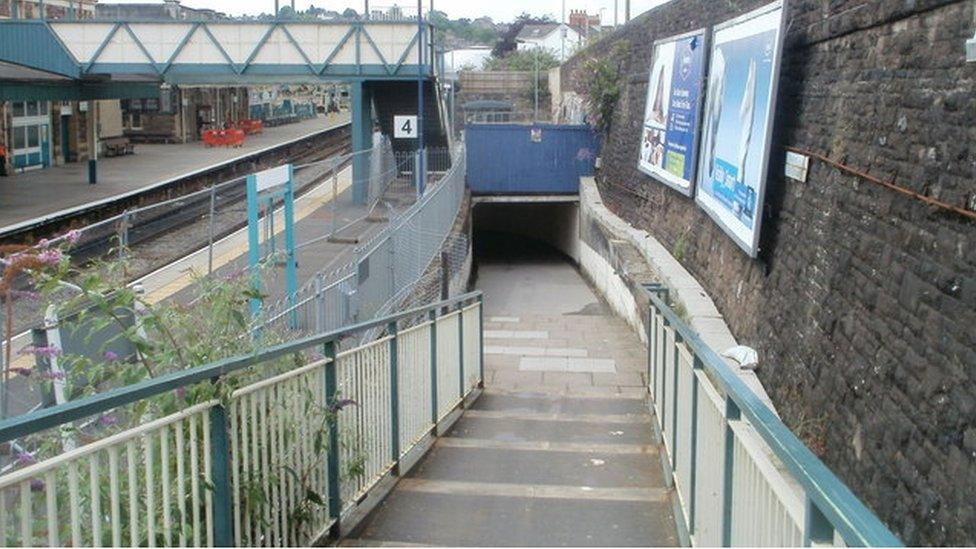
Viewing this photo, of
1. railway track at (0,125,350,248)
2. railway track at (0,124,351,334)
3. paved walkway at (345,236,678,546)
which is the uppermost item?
paved walkway at (345,236,678,546)

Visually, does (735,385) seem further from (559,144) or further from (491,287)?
(559,144)

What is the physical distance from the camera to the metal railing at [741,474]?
2.62 m

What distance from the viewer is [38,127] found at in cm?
4009

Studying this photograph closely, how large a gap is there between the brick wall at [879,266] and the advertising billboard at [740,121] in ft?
0.77

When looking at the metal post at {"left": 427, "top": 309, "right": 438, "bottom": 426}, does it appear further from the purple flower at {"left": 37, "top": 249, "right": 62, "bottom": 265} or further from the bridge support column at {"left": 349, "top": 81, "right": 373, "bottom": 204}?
the bridge support column at {"left": 349, "top": 81, "right": 373, "bottom": 204}

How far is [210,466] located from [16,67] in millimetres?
28426

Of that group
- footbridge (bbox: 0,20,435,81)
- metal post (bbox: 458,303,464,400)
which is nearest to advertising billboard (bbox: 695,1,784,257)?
metal post (bbox: 458,303,464,400)

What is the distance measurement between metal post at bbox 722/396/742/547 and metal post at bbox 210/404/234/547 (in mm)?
1853

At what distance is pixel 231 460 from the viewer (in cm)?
Result: 455

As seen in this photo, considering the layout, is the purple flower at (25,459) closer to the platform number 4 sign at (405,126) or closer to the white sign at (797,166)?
the white sign at (797,166)

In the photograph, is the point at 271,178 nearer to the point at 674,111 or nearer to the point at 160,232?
the point at 674,111

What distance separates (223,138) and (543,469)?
4456cm

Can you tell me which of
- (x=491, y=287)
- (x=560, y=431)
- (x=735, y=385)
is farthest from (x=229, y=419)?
(x=491, y=287)

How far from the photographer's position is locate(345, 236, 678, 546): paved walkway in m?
6.24
